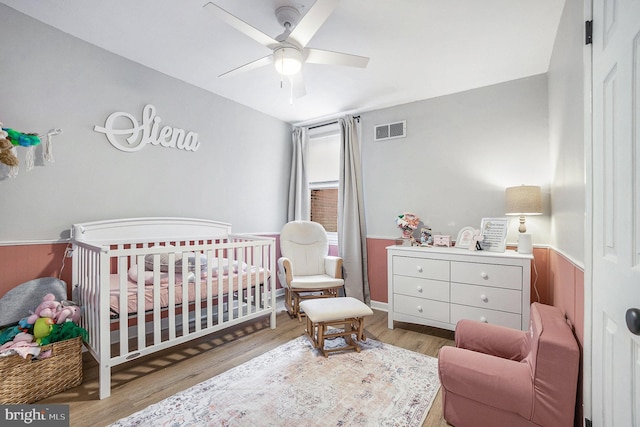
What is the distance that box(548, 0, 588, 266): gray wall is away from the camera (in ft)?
4.34

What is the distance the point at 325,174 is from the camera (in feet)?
13.6

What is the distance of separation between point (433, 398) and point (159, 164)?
2.99 m

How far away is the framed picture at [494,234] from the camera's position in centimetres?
258

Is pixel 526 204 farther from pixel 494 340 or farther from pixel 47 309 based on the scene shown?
pixel 47 309

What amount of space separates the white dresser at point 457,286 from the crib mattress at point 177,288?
1.37 metres

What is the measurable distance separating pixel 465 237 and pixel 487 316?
2.58 feet

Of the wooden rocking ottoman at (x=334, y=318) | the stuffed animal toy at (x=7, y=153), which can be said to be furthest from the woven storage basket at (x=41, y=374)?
the wooden rocking ottoman at (x=334, y=318)

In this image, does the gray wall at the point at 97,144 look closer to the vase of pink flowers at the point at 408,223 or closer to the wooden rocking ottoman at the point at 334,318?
the wooden rocking ottoman at the point at 334,318

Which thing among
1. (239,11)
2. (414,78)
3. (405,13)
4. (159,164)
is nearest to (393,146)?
(414,78)

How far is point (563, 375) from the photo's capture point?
1.15 metres

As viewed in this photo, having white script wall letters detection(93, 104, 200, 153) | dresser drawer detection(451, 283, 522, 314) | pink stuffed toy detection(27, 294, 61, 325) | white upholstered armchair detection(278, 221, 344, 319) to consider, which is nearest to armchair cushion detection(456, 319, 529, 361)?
dresser drawer detection(451, 283, 522, 314)

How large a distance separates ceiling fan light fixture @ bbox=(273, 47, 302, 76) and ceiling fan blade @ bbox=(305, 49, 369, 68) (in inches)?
3.4

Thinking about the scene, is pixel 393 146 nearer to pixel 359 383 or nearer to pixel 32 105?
pixel 359 383

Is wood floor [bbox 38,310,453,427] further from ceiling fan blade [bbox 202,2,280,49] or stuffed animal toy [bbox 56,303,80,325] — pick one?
ceiling fan blade [bbox 202,2,280,49]
